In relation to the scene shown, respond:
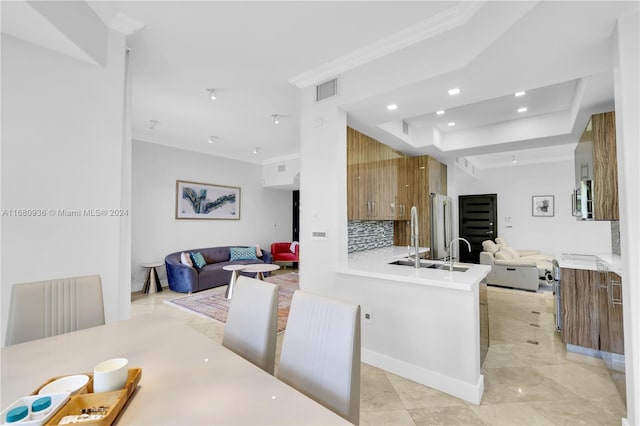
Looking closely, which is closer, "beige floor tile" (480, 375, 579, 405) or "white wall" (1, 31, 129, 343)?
"white wall" (1, 31, 129, 343)

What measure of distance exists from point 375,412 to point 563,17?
2697mm

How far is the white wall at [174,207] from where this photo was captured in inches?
209

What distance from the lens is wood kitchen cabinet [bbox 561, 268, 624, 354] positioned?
8.35ft

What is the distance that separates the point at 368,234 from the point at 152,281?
13.1 feet

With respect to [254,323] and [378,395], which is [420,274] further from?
[254,323]

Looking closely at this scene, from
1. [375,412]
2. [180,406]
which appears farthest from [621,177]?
[180,406]

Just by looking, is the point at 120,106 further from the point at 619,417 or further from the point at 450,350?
the point at 619,417

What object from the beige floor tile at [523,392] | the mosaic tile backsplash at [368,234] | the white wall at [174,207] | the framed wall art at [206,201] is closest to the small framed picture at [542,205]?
the mosaic tile backsplash at [368,234]

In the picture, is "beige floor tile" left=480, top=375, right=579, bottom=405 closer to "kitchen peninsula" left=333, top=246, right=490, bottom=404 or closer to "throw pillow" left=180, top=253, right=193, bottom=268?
"kitchen peninsula" left=333, top=246, right=490, bottom=404

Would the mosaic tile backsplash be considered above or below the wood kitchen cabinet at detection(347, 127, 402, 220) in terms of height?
below

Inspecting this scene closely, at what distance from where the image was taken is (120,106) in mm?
2238

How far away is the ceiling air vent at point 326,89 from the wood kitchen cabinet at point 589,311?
293 centimetres

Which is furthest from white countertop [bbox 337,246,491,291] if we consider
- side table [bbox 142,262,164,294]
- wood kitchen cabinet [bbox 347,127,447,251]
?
side table [bbox 142,262,164,294]

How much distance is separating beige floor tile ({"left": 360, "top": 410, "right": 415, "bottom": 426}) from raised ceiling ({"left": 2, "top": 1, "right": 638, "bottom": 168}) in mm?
2449
